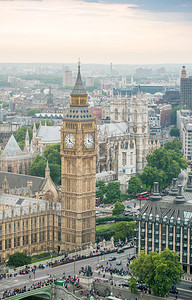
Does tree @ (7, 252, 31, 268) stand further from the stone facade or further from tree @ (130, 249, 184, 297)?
tree @ (130, 249, 184, 297)

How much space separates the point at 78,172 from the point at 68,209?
7.40 metres

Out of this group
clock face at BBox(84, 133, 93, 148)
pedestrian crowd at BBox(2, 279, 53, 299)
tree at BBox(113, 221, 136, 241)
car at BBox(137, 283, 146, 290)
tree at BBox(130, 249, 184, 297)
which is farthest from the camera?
tree at BBox(113, 221, 136, 241)

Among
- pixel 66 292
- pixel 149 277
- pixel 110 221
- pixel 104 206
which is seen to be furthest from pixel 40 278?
pixel 104 206

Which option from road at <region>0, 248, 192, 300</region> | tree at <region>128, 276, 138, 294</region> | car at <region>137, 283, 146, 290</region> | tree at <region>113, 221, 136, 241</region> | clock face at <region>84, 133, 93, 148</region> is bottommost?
car at <region>137, 283, 146, 290</region>

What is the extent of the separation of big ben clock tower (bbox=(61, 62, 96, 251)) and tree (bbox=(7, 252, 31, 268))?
12.6m

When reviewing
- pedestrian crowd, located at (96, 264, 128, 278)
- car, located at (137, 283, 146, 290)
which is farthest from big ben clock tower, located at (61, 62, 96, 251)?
car, located at (137, 283, 146, 290)

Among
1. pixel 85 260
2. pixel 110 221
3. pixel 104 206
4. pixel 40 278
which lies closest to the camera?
pixel 40 278

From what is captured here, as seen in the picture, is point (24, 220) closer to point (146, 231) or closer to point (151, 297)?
point (146, 231)

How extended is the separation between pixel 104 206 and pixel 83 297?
239 ft

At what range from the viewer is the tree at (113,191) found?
196 metres

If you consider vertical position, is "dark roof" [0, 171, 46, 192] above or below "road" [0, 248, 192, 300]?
above

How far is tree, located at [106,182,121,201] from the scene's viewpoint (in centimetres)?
19550

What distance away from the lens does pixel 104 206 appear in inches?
7495

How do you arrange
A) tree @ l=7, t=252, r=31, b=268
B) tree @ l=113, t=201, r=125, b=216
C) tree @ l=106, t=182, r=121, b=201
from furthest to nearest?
tree @ l=106, t=182, r=121, b=201 < tree @ l=113, t=201, r=125, b=216 < tree @ l=7, t=252, r=31, b=268
